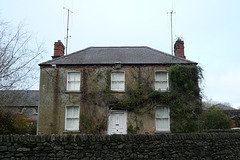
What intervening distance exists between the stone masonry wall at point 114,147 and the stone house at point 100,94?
257 inches

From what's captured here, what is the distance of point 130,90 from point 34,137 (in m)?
9.27

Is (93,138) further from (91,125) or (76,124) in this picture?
(76,124)

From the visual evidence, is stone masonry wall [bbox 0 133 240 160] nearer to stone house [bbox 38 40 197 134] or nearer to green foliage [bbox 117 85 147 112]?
stone house [bbox 38 40 197 134]

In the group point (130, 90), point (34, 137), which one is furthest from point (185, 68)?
point (34, 137)

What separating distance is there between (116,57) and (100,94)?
3591 mm

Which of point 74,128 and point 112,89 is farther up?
point 112,89

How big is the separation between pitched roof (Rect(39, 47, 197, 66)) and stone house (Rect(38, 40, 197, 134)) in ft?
0.26

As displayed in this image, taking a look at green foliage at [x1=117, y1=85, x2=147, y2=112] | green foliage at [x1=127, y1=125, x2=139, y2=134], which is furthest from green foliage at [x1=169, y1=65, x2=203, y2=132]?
green foliage at [x1=127, y1=125, x2=139, y2=134]

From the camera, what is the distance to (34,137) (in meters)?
6.98

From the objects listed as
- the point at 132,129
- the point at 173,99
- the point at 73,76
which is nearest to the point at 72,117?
the point at 73,76

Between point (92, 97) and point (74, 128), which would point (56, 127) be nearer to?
point (74, 128)

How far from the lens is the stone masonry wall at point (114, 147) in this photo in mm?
6879

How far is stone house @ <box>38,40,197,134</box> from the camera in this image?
14.9 metres

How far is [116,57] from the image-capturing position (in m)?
17.0
